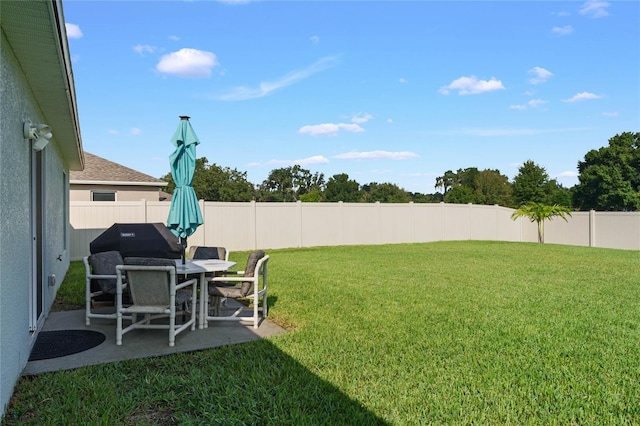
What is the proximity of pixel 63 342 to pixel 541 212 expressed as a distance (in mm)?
25113

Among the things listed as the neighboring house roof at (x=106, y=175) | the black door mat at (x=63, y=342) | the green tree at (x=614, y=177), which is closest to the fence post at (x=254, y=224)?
the neighboring house roof at (x=106, y=175)

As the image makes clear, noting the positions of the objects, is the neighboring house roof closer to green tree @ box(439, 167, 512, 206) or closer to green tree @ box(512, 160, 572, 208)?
green tree @ box(512, 160, 572, 208)

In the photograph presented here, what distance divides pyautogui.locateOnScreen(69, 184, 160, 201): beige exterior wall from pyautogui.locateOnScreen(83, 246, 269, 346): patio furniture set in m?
14.3

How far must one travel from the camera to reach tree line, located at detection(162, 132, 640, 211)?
121 feet

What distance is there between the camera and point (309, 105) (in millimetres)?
22281

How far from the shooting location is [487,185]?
55.9 meters

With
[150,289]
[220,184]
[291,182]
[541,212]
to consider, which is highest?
[291,182]

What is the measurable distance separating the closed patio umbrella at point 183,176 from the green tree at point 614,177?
3974 cm

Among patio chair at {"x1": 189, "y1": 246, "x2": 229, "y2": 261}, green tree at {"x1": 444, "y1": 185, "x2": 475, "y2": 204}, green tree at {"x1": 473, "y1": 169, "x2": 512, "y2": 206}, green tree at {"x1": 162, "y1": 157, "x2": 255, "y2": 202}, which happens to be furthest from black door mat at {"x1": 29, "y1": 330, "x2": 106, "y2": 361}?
green tree at {"x1": 473, "y1": 169, "x2": 512, "y2": 206}

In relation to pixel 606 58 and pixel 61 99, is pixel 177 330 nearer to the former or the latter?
pixel 61 99

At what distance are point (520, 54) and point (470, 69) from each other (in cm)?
258

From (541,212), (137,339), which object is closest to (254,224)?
(137,339)

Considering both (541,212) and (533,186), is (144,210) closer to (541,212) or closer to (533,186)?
(541,212)

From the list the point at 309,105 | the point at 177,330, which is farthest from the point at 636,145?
the point at 177,330
